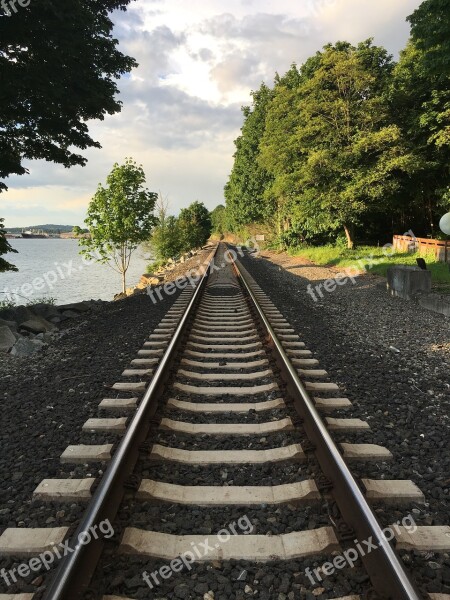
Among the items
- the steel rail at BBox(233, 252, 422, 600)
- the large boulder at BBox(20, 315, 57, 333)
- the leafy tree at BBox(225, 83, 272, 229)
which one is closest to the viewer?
the steel rail at BBox(233, 252, 422, 600)

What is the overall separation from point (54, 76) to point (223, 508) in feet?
25.4

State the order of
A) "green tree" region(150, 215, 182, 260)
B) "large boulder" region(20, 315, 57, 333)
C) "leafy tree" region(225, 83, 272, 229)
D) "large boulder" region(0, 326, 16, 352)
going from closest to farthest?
"large boulder" region(0, 326, 16, 352) < "large boulder" region(20, 315, 57, 333) < "green tree" region(150, 215, 182, 260) < "leafy tree" region(225, 83, 272, 229)

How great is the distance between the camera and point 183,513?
104 inches

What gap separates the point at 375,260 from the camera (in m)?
19.3

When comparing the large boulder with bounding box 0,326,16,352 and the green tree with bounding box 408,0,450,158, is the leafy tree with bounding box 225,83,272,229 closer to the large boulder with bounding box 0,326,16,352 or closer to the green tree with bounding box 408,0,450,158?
the green tree with bounding box 408,0,450,158

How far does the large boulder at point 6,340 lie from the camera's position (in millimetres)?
6914

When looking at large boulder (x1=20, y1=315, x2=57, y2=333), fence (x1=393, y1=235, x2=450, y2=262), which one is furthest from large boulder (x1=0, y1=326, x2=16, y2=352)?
fence (x1=393, y1=235, x2=450, y2=262)

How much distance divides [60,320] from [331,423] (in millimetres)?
7922

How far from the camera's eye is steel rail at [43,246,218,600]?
190 cm

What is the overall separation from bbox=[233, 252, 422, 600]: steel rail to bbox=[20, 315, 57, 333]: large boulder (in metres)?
6.44
